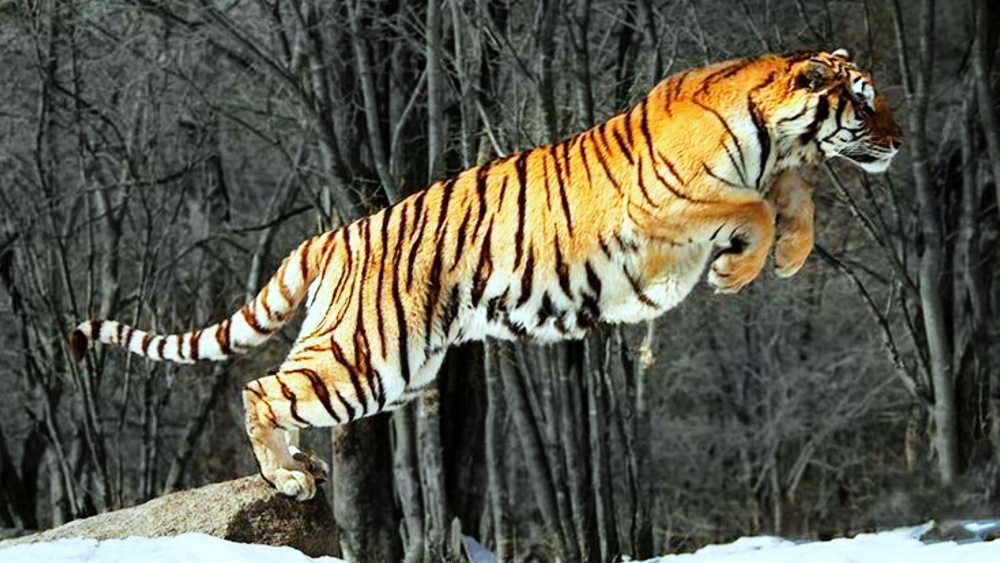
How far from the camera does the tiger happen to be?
6.14 meters

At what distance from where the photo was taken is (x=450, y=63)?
1162 centimetres

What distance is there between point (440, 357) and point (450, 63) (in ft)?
16.9

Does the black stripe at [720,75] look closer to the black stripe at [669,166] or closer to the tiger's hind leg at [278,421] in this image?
the black stripe at [669,166]

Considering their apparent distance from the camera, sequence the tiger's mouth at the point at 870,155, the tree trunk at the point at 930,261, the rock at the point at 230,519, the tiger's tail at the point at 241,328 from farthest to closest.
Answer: the tree trunk at the point at 930,261, the tiger's tail at the point at 241,328, the rock at the point at 230,519, the tiger's mouth at the point at 870,155

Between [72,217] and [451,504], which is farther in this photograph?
[72,217]

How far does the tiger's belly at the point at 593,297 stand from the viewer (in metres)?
6.27

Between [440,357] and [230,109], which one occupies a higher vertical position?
[230,109]

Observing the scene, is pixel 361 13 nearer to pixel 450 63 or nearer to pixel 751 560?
pixel 450 63

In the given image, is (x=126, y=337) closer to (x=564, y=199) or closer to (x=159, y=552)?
(x=159, y=552)

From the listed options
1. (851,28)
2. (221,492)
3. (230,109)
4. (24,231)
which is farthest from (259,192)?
(221,492)

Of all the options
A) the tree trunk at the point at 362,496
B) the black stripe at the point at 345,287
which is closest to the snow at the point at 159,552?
the black stripe at the point at 345,287

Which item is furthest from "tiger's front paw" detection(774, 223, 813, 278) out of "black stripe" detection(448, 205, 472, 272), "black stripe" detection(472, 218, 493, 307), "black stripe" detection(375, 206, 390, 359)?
"black stripe" detection(375, 206, 390, 359)

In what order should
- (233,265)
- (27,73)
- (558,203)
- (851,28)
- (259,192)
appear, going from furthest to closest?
1. (259,192)
2. (233,265)
3. (27,73)
4. (851,28)
5. (558,203)

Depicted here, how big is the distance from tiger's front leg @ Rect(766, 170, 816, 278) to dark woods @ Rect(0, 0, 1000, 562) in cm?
321
